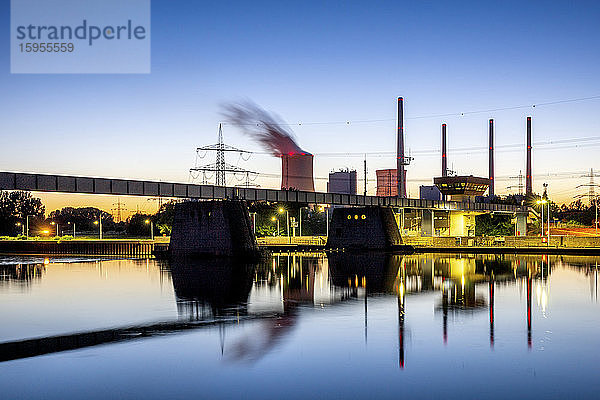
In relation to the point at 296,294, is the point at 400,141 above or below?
above

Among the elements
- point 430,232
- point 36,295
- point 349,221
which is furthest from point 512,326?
point 430,232

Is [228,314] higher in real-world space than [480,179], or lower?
lower

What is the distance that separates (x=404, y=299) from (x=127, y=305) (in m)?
13.9

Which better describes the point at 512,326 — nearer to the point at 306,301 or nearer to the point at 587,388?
the point at 587,388

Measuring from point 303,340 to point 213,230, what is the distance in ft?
168

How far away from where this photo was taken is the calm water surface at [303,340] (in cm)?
1677

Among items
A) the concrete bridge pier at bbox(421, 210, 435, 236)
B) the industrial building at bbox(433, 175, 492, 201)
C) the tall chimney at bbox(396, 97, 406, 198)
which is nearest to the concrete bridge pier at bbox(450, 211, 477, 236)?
the concrete bridge pier at bbox(421, 210, 435, 236)

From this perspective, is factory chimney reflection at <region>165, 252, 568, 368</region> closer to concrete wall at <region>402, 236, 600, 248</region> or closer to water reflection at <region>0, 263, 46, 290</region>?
water reflection at <region>0, 263, 46, 290</region>

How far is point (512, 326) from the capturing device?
84.1 ft

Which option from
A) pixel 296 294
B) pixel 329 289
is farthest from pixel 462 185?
pixel 296 294

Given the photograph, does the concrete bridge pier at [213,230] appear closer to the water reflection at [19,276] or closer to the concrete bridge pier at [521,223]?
the water reflection at [19,276]

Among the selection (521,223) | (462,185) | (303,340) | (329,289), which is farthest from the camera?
(462,185)

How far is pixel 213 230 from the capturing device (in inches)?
2886

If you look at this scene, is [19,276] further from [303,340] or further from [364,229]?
[364,229]
